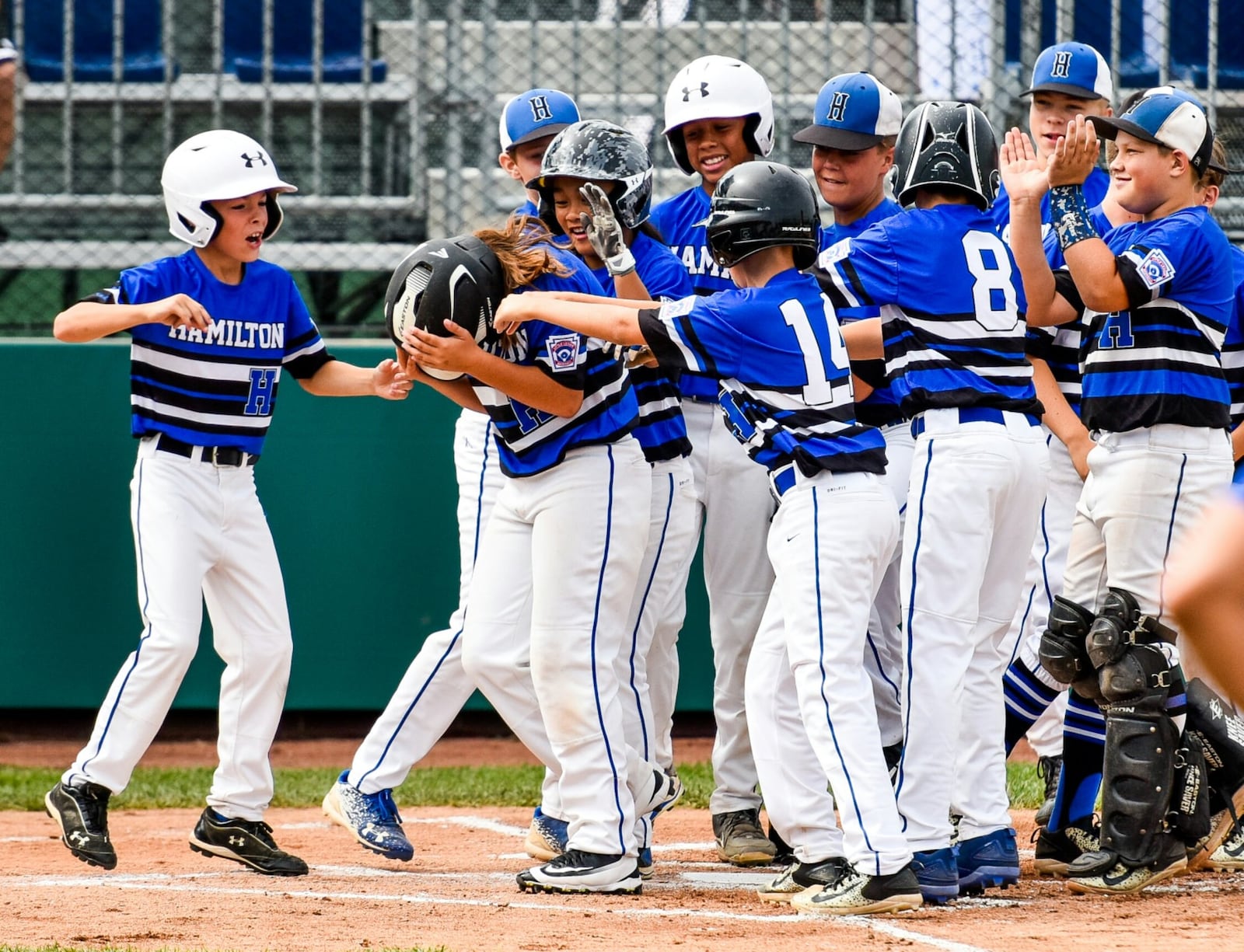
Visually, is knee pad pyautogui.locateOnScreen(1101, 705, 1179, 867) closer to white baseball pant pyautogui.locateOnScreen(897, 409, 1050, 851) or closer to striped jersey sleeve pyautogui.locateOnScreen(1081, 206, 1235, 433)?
white baseball pant pyautogui.locateOnScreen(897, 409, 1050, 851)

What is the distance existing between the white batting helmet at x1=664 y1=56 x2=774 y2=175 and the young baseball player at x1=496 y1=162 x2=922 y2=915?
1094 mm

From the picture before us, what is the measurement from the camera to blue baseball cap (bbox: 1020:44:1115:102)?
224 inches

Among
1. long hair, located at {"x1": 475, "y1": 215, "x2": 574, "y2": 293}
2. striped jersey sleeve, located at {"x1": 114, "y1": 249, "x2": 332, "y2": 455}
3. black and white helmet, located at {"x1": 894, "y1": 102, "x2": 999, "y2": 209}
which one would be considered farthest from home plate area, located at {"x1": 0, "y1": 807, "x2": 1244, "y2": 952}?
black and white helmet, located at {"x1": 894, "y1": 102, "x2": 999, "y2": 209}

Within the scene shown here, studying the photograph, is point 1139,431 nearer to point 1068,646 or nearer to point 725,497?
point 1068,646

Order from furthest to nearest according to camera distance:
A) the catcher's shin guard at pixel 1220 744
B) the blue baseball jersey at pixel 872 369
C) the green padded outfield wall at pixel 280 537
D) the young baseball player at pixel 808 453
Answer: the green padded outfield wall at pixel 280 537
the blue baseball jersey at pixel 872 369
the catcher's shin guard at pixel 1220 744
the young baseball player at pixel 808 453

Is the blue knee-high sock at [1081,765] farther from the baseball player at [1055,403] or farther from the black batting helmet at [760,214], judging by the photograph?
the black batting helmet at [760,214]

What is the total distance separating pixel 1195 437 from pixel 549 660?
6.15ft

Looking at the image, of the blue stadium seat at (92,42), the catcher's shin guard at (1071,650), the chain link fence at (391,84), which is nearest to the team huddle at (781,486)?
the catcher's shin guard at (1071,650)

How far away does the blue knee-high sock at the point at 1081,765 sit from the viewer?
16.0 ft

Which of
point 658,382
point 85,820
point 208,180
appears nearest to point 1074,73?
point 658,382

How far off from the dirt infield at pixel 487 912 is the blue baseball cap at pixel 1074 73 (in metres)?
2.58

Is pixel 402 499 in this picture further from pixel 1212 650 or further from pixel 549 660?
pixel 1212 650

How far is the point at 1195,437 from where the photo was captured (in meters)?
4.51

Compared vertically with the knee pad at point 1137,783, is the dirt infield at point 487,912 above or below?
below
